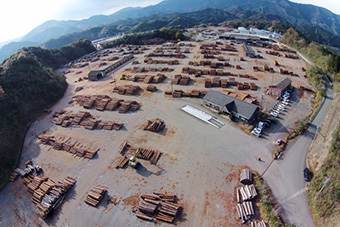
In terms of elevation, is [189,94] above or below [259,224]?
above

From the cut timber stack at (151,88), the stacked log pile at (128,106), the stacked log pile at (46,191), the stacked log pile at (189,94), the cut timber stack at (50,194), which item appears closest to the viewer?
the cut timber stack at (50,194)

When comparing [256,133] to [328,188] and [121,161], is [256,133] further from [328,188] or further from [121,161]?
[121,161]

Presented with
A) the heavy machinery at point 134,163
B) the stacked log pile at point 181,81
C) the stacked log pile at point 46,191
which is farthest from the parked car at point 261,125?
the stacked log pile at point 46,191

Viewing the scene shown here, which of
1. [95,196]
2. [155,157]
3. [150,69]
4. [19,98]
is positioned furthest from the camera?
[150,69]

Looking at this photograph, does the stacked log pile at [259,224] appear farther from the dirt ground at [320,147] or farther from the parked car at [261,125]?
the parked car at [261,125]

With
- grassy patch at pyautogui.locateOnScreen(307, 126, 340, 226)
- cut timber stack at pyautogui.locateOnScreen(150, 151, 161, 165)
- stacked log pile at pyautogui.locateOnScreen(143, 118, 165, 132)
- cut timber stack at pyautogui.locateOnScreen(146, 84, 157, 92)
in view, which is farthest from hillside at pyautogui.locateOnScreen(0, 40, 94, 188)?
grassy patch at pyautogui.locateOnScreen(307, 126, 340, 226)

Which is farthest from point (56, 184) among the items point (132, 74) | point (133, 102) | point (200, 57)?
point (200, 57)

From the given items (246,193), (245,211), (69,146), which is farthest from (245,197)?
(69,146)

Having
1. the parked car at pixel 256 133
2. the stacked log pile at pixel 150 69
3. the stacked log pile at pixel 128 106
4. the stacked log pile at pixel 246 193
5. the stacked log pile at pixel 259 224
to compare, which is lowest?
the stacked log pile at pixel 259 224
